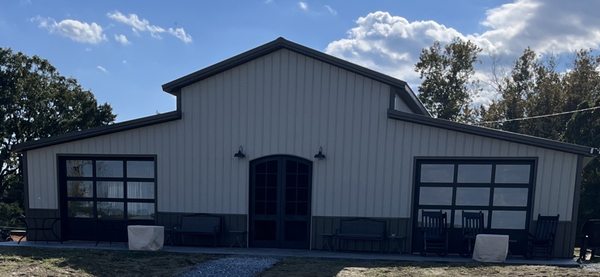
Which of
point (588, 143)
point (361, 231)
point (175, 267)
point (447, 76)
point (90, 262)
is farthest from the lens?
point (447, 76)

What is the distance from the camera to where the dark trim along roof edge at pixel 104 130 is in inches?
330

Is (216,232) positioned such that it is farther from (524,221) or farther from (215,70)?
(524,221)

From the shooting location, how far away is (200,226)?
331 inches

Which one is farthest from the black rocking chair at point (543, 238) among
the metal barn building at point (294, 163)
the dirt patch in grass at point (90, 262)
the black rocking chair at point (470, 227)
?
the dirt patch in grass at point (90, 262)

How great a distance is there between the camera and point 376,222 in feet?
26.7

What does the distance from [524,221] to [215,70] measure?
23.3ft

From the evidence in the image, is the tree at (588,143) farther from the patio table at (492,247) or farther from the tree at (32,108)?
the tree at (32,108)

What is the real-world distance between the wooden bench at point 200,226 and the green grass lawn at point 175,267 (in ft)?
2.12

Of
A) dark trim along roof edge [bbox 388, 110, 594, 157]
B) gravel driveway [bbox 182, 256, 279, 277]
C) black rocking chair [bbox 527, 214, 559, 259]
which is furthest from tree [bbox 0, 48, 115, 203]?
black rocking chair [bbox 527, 214, 559, 259]

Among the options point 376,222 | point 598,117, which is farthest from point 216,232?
point 598,117

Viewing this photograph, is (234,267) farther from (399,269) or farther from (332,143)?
(332,143)

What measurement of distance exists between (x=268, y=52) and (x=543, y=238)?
670 cm

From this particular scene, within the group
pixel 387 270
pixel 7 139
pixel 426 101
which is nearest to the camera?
pixel 387 270

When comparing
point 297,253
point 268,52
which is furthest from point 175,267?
point 268,52
